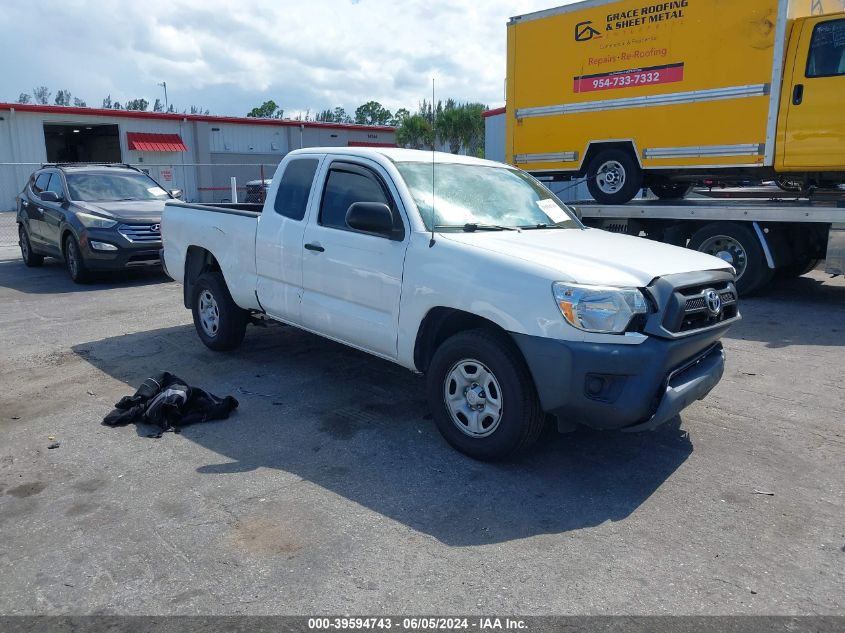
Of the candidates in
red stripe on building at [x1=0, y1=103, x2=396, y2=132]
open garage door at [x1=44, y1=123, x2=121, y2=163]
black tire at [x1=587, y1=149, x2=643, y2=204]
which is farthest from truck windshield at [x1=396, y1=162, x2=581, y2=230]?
open garage door at [x1=44, y1=123, x2=121, y2=163]

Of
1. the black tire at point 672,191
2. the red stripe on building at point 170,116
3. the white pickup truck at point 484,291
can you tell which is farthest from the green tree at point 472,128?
the white pickup truck at point 484,291

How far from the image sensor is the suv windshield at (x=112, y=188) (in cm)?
1173

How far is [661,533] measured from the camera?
138 inches

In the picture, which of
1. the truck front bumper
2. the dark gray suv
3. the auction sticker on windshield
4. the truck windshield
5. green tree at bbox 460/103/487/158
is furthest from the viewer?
green tree at bbox 460/103/487/158

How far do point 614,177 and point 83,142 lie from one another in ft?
123

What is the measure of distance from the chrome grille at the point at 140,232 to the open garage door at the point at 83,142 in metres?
28.0

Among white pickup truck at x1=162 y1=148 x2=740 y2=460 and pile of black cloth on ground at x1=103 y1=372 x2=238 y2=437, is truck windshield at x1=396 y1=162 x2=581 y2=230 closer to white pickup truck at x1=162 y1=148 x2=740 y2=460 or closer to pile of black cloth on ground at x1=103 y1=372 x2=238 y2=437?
white pickup truck at x1=162 y1=148 x2=740 y2=460

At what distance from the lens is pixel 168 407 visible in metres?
4.95

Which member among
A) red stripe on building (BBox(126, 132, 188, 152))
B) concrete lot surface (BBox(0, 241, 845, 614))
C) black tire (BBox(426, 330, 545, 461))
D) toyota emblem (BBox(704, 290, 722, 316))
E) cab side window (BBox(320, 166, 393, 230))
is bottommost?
concrete lot surface (BBox(0, 241, 845, 614))

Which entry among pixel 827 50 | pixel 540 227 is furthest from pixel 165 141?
pixel 540 227

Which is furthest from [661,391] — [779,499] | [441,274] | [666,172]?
[666,172]

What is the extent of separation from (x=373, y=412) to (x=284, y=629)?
8.15 feet

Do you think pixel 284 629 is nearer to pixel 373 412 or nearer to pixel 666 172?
pixel 373 412

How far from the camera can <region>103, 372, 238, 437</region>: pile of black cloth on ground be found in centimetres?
493
